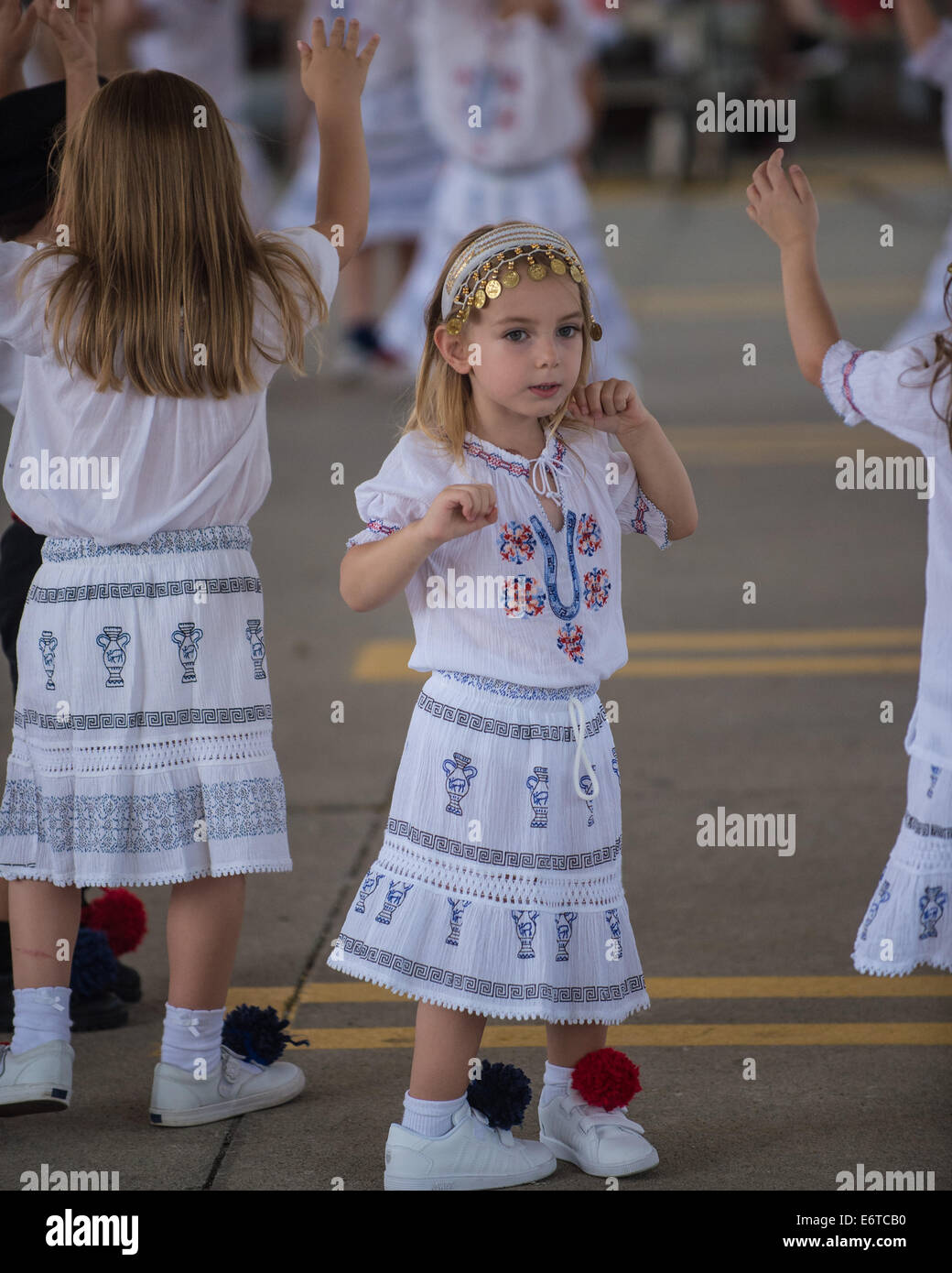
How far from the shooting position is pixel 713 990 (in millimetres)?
3367

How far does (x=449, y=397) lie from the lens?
2.67 m

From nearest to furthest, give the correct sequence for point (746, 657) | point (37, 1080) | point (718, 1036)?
point (37, 1080), point (718, 1036), point (746, 657)

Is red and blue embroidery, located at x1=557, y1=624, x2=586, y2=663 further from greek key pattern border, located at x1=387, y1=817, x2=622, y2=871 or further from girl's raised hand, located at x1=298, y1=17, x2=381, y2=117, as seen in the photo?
girl's raised hand, located at x1=298, y1=17, x2=381, y2=117

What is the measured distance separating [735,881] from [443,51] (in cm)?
498

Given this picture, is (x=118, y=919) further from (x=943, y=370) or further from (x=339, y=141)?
(x=943, y=370)

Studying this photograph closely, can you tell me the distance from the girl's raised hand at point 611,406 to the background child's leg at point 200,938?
0.96 m

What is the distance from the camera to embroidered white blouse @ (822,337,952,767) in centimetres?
260

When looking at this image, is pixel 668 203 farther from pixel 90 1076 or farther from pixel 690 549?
pixel 90 1076

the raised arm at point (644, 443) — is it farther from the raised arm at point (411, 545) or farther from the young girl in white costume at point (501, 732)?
the raised arm at point (411, 545)

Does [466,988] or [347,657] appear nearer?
[466,988]

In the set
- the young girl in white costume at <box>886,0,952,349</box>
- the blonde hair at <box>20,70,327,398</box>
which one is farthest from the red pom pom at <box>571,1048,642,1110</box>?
the young girl in white costume at <box>886,0,952,349</box>

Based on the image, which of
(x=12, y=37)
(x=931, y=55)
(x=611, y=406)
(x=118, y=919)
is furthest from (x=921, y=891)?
(x=931, y=55)

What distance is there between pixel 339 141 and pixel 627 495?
0.82 metres
